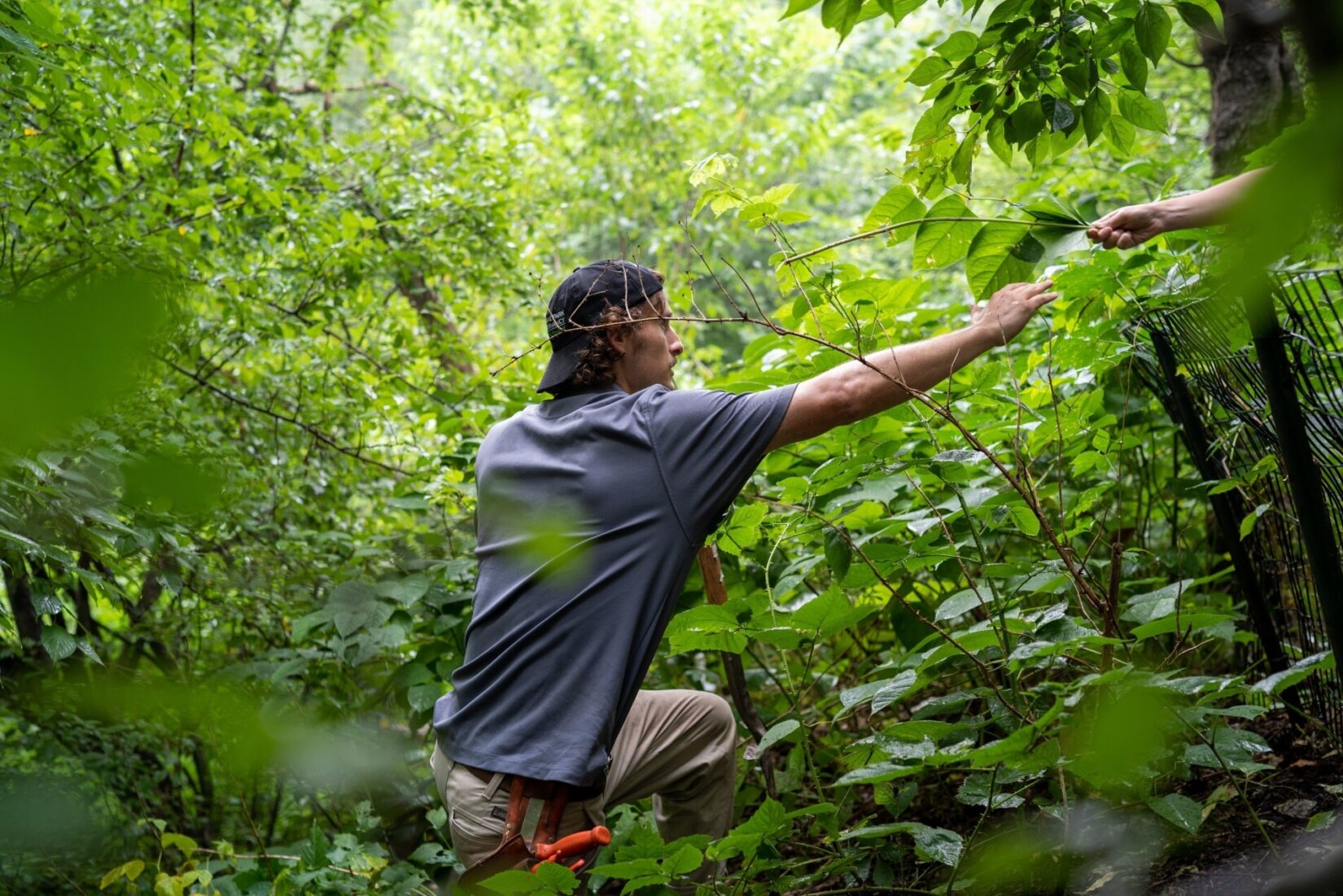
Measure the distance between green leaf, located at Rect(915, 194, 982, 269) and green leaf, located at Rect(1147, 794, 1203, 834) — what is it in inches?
42.6

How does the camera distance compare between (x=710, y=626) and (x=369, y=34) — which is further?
(x=369, y=34)

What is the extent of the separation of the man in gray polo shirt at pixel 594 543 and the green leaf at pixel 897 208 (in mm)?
223

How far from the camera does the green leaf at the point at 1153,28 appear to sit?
1.77 meters

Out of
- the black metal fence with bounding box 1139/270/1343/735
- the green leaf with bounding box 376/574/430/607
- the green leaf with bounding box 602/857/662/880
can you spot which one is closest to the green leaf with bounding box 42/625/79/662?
the green leaf with bounding box 376/574/430/607

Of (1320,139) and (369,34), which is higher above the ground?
(369,34)

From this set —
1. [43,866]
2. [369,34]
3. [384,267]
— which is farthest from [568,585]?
[369,34]

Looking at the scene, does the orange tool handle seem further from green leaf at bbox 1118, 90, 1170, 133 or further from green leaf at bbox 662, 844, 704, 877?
green leaf at bbox 1118, 90, 1170, 133

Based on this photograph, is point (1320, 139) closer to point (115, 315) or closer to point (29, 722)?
point (115, 315)

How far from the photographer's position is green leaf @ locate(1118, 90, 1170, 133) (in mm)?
2053

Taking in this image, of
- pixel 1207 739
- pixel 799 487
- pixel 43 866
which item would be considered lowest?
pixel 43 866

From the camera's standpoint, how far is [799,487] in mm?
2553

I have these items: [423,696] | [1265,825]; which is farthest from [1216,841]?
[423,696]

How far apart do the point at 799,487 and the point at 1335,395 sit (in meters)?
1.05

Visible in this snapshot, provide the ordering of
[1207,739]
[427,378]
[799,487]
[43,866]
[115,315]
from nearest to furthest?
1. [115,315]
2. [1207,739]
3. [799,487]
4. [43,866]
5. [427,378]
